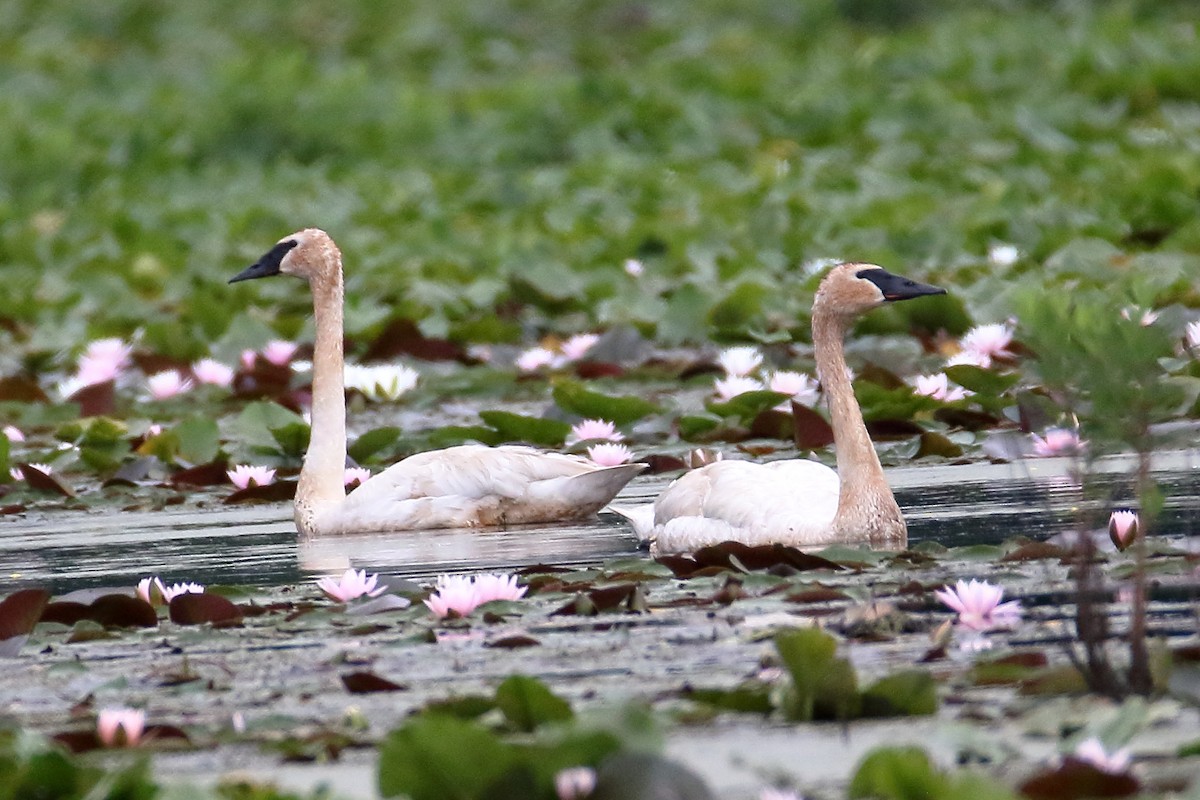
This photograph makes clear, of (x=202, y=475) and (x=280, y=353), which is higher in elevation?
(x=280, y=353)

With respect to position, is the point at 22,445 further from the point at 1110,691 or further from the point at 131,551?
the point at 1110,691

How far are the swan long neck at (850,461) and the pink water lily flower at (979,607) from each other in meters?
1.54

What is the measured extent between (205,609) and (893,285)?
7.54 feet

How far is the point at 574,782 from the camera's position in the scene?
3143 mm

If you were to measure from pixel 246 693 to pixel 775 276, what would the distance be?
8.22 m

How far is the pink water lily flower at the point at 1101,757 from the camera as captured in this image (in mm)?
3090

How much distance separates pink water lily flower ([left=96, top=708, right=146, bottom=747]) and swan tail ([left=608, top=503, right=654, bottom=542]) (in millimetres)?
3058

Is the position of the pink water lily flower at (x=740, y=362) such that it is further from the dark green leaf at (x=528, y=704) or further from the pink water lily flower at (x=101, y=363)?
the dark green leaf at (x=528, y=704)

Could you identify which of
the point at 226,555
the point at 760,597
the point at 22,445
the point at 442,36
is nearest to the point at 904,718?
the point at 760,597

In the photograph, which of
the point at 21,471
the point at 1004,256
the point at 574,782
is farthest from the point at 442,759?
the point at 1004,256

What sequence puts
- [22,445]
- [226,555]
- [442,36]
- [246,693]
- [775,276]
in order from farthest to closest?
[442,36] < [775,276] < [22,445] < [226,555] < [246,693]

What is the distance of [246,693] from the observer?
418 centimetres

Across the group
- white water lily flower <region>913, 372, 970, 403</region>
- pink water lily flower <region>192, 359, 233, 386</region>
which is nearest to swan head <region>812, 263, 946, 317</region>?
white water lily flower <region>913, 372, 970, 403</region>

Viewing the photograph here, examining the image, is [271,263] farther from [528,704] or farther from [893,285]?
[528,704]
